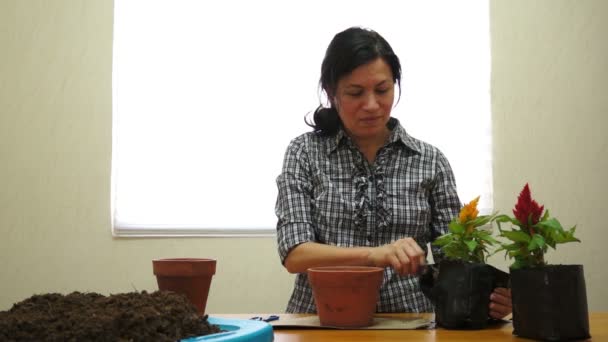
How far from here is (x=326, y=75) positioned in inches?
61.6

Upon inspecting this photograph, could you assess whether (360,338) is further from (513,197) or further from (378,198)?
(513,197)

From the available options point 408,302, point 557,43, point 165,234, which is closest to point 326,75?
point 408,302

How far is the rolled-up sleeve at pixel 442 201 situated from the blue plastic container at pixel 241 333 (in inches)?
34.9

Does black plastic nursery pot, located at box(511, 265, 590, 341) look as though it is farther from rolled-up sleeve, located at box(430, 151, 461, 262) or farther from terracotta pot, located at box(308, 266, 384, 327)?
rolled-up sleeve, located at box(430, 151, 461, 262)

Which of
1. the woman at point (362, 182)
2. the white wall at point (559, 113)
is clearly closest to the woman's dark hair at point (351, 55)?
the woman at point (362, 182)

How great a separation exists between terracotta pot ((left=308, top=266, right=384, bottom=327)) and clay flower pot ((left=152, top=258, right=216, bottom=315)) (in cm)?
17

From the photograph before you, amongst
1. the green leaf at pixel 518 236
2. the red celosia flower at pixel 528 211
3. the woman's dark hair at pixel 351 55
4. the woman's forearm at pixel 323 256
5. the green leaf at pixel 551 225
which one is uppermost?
the woman's dark hair at pixel 351 55

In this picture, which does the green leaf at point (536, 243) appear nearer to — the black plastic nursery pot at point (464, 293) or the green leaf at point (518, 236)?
the green leaf at point (518, 236)

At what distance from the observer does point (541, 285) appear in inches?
32.8

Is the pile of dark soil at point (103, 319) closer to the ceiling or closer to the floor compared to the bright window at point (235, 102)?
closer to the floor

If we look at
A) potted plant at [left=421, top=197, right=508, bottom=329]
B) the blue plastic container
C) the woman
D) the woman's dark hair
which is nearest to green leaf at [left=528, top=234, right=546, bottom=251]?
potted plant at [left=421, top=197, right=508, bottom=329]

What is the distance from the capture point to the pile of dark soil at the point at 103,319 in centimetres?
61

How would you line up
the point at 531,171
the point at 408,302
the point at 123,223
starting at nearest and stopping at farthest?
the point at 408,302, the point at 123,223, the point at 531,171

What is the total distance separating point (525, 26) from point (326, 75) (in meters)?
1.30
